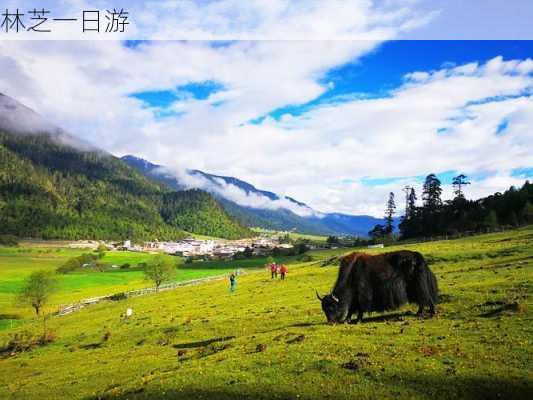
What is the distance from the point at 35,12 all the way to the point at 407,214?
140 metres

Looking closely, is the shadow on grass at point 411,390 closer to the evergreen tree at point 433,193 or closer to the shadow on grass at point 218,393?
the shadow on grass at point 218,393

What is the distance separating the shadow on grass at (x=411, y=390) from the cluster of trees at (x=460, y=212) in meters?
89.2

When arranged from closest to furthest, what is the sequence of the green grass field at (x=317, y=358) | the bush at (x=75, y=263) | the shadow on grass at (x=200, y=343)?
1. the green grass field at (x=317, y=358)
2. the shadow on grass at (x=200, y=343)
3. the bush at (x=75, y=263)

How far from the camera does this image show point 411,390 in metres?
12.5

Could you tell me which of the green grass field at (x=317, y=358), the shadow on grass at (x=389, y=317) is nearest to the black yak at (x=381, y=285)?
the shadow on grass at (x=389, y=317)

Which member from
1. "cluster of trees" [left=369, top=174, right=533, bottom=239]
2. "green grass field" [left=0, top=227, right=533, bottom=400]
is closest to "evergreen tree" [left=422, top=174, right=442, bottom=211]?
"cluster of trees" [left=369, top=174, right=533, bottom=239]

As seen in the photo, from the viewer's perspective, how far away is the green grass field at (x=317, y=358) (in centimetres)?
1320

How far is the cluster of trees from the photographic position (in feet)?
328

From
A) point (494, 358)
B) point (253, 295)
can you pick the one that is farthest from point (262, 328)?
point (253, 295)

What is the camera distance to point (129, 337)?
34156 mm

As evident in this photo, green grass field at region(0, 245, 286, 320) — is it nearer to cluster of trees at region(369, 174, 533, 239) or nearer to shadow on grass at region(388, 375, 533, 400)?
cluster of trees at region(369, 174, 533, 239)

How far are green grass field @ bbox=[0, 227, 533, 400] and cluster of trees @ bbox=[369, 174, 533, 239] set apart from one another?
74.0m

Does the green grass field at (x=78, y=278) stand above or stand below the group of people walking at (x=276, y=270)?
below

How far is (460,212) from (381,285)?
113995mm
